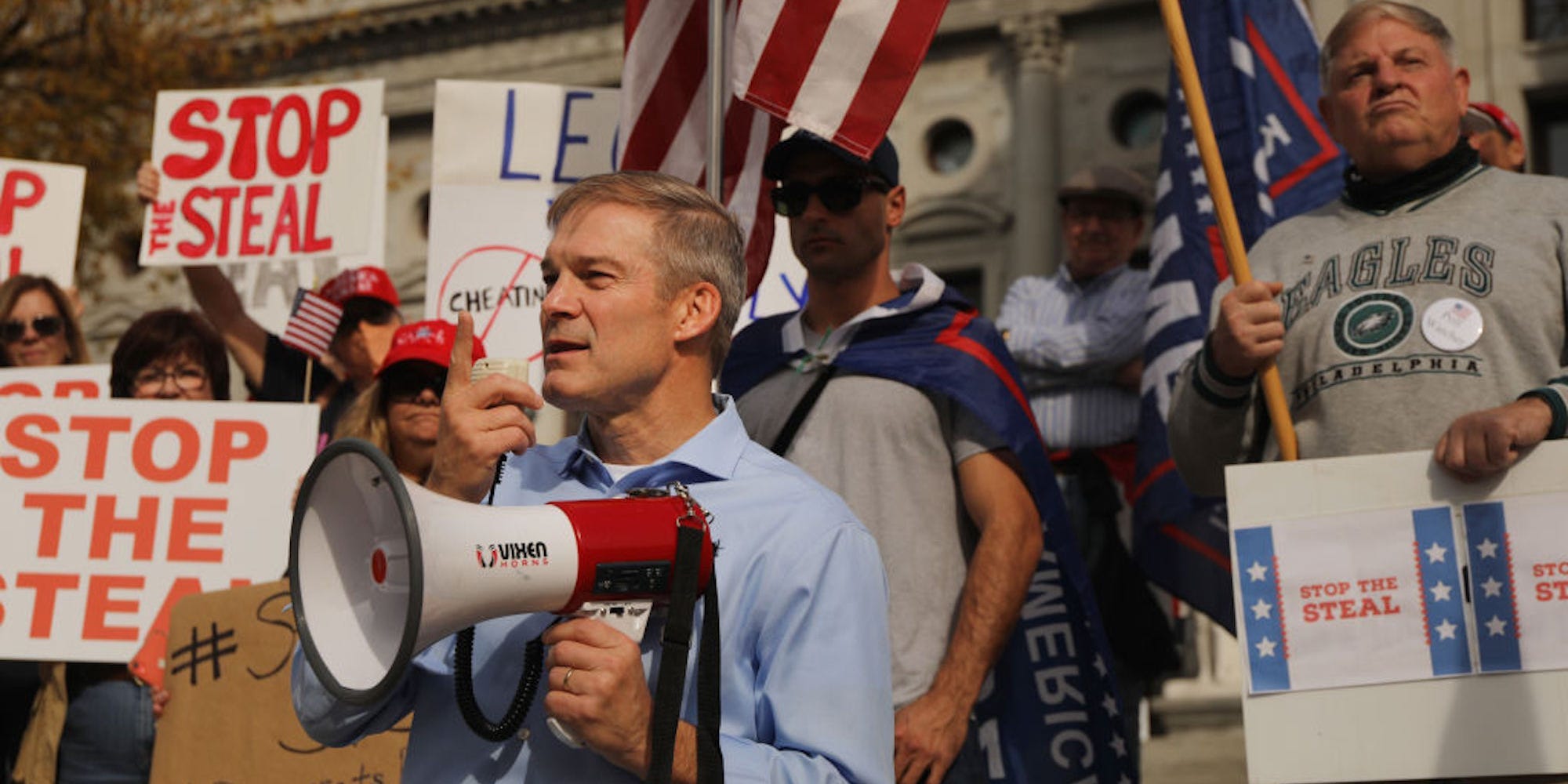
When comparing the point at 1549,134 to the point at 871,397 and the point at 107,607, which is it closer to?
the point at 871,397

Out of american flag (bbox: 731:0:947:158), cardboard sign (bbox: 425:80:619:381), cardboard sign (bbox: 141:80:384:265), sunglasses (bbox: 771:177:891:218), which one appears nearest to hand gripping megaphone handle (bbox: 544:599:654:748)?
sunglasses (bbox: 771:177:891:218)

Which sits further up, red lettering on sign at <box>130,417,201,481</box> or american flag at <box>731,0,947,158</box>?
american flag at <box>731,0,947,158</box>

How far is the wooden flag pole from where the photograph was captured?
4.14m

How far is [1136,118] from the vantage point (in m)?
30.7

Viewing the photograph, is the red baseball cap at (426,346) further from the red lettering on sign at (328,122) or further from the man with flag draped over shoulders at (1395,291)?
the red lettering on sign at (328,122)

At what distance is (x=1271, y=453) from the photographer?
174 inches

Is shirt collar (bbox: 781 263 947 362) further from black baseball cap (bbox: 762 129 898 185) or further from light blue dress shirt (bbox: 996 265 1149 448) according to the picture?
light blue dress shirt (bbox: 996 265 1149 448)

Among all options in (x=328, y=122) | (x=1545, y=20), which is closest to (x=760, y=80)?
(x=328, y=122)

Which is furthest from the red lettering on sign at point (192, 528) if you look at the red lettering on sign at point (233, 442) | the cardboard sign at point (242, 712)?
the cardboard sign at point (242, 712)

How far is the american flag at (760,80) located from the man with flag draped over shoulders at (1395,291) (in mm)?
1123

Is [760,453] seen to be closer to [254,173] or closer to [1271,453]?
[1271,453]

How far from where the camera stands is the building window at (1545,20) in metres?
22.0

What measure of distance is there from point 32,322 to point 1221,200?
4352 millimetres

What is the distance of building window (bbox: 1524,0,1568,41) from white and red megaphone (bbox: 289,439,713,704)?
2131 cm
